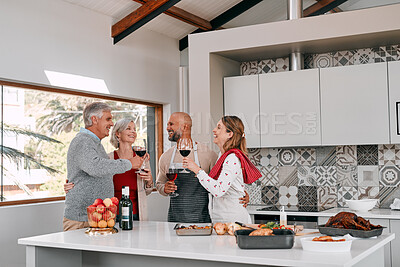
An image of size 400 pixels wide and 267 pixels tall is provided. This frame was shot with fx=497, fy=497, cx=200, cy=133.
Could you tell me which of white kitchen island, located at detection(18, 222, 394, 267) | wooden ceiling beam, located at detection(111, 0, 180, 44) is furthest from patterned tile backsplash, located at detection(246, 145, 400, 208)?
white kitchen island, located at detection(18, 222, 394, 267)

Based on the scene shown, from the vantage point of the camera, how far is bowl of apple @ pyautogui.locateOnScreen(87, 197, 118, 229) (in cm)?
283

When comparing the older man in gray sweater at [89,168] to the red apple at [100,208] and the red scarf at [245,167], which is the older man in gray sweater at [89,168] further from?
the red scarf at [245,167]

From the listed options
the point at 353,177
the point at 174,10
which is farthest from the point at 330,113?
the point at 174,10

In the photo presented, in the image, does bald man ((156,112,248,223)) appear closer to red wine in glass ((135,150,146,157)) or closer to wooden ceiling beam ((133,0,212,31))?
red wine in glass ((135,150,146,157))

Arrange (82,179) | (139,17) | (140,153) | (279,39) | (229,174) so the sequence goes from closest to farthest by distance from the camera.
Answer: (229,174), (140,153), (82,179), (279,39), (139,17)

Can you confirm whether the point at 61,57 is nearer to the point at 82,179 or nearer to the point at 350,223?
the point at 82,179

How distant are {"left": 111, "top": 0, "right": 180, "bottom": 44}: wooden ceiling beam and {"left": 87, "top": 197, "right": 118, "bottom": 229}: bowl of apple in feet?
9.56

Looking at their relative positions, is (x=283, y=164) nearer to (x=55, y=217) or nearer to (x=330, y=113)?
(x=330, y=113)

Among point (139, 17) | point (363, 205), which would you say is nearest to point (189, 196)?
point (363, 205)

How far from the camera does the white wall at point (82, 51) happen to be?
4418 millimetres

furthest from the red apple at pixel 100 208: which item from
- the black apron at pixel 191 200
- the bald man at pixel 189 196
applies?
the black apron at pixel 191 200

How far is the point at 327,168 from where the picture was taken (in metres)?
5.01

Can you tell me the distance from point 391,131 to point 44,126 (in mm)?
3267

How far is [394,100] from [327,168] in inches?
38.8
